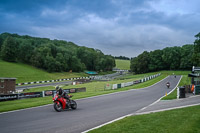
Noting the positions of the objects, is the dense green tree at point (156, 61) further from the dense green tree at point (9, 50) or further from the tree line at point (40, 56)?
the dense green tree at point (9, 50)

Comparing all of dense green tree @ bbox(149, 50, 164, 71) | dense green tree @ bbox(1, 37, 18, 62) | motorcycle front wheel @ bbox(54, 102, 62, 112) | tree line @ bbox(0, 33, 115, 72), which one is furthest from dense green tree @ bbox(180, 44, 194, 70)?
motorcycle front wheel @ bbox(54, 102, 62, 112)

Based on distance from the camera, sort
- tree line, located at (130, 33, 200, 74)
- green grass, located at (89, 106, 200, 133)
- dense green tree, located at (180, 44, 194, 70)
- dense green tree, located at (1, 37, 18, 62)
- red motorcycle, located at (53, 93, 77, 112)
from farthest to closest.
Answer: tree line, located at (130, 33, 200, 74)
dense green tree, located at (180, 44, 194, 70)
dense green tree, located at (1, 37, 18, 62)
red motorcycle, located at (53, 93, 77, 112)
green grass, located at (89, 106, 200, 133)

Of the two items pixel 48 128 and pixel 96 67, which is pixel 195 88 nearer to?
pixel 48 128

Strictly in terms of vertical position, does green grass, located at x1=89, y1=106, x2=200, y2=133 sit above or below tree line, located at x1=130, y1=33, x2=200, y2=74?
below

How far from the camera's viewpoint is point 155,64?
122 metres

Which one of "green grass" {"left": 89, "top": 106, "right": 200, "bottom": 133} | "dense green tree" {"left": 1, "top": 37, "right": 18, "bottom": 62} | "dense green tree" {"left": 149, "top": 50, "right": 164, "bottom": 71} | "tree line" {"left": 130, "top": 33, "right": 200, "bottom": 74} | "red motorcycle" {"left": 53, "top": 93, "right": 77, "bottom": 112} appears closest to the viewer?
"green grass" {"left": 89, "top": 106, "right": 200, "bottom": 133}

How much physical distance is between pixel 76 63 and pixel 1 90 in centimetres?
7621

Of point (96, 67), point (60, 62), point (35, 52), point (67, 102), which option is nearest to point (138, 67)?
point (96, 67)

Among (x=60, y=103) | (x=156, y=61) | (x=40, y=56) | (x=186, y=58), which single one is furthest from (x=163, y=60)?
(x=60, y=103)

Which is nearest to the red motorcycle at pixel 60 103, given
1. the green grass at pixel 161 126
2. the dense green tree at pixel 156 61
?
the green grass at pixel 161 126

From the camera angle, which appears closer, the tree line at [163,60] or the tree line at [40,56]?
the tree line at [40,56]

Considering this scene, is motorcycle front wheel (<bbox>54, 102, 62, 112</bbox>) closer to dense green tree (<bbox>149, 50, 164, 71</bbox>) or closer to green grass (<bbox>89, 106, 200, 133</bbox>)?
green grass (<bbox>89, 106, 200, 133</bbox>)

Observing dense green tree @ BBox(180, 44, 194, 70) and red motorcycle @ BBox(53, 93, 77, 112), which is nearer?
red motorcycle @ BBox(53, 93, 77, 112)

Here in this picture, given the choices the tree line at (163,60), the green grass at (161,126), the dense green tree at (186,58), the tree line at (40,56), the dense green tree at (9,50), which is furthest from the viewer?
the tree line at (163,60)
